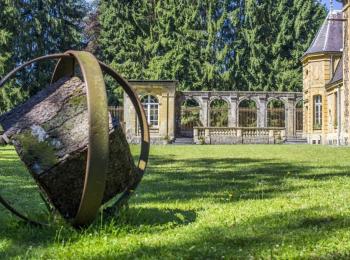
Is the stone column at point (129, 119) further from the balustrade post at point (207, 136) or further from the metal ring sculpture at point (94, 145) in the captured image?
the metal ring sculpture at point (94, 145)

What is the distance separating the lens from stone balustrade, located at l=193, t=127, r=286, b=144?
33094 mm

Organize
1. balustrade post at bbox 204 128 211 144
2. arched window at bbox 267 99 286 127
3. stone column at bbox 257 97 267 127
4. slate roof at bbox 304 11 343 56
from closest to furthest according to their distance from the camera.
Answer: balustrade post at bbox 204 128 211 144 → slate roof at bbox 304 11 343 56 → stone column at bbox 257 97 267 127 → arched window at bbox 267 99 286 127

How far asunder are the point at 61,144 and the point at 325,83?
3312 cm

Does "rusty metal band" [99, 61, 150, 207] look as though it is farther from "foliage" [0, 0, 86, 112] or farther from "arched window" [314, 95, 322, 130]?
"arched window" [314, 95, 322, 130]

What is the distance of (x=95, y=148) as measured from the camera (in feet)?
12.1

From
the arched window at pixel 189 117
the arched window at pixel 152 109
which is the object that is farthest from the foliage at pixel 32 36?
the arched window at pixel 189 117

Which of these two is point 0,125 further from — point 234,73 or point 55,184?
point 234,73

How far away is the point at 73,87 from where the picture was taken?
4566 mm

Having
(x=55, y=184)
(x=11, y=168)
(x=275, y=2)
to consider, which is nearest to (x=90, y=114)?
(x=55, y=184)

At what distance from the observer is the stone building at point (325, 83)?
3272 cm

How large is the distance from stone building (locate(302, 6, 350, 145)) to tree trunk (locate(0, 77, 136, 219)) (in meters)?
28.6

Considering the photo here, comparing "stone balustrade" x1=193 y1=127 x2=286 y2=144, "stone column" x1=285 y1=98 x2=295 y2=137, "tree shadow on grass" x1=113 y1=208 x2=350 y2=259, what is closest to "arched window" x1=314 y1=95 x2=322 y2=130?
"stone column" x1=285 y1=98 x2=295 y2=137

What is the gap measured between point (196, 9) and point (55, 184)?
139ft

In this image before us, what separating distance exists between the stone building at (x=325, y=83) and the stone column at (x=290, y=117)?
127cm
